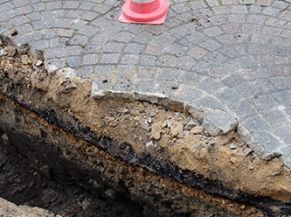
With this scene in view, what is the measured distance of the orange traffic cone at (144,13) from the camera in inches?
211

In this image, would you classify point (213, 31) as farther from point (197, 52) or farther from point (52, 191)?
point (52, 191)

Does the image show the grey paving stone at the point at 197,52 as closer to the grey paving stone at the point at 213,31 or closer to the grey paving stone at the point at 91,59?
the grey paving stone at the point at 213,31

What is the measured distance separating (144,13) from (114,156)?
1550 mm

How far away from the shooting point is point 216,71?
4824mm

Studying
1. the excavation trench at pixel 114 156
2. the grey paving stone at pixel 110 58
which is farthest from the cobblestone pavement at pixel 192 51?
the excavation trench at pixel 114 156

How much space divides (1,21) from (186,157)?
7.98ft

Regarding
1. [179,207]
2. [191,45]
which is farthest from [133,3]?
[179,207]

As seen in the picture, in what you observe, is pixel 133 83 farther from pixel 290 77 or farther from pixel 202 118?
pixel 290 77

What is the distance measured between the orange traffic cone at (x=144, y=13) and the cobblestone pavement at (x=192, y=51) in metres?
0.07

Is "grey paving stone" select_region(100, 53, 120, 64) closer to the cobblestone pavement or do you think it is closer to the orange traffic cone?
the cobblestone pavement

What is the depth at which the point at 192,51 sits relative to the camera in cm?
503

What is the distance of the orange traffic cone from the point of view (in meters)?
5.36

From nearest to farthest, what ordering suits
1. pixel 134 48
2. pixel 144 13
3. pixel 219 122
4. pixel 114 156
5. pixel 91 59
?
pixel 219 122
pixel 114 156
pixel 91 59
pixel 134 48
pixel 144 13

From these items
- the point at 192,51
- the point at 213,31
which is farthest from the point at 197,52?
the point at 213,31
